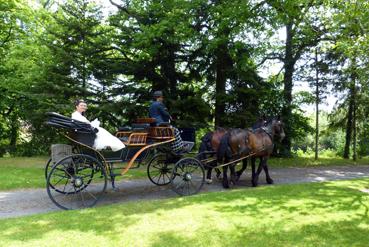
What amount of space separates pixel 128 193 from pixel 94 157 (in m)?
1.64

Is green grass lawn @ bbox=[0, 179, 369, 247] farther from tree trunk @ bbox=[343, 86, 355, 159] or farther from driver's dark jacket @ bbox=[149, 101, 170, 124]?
tree trunk @ bbox=[343, 86, 355, 159]

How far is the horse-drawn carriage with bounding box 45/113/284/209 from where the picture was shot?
6.79 m

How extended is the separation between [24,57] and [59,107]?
6.69m

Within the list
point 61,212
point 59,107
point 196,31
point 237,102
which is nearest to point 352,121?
point 237,102

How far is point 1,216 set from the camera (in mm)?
6242

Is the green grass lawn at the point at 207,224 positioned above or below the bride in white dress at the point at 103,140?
below

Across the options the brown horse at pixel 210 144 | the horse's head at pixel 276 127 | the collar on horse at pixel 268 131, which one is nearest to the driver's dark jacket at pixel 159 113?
the brown horse at pixel 210 144

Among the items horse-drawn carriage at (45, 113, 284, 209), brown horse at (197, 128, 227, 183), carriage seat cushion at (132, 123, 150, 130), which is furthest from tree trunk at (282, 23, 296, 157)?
carriage seat cushion at (132, 123, 150, 130)

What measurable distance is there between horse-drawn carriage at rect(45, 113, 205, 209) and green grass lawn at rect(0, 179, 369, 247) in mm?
690

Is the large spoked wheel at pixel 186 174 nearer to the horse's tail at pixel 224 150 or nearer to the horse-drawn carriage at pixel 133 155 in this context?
the horse-drawn carriage at pixel 133 155

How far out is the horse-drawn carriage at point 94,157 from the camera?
6.73 metres

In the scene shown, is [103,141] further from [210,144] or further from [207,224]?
[210,144]

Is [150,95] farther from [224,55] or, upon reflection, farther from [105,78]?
[224,55]

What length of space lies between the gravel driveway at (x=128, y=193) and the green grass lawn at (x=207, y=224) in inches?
30.5
